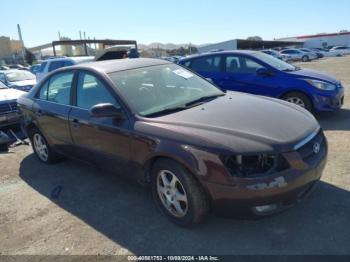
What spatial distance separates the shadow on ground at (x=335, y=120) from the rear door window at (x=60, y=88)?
15.3ft

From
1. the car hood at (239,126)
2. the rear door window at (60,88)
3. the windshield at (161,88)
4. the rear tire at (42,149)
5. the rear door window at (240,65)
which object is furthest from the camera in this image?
the rear door window at (240,65)

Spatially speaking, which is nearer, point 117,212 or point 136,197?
→ point 117,212

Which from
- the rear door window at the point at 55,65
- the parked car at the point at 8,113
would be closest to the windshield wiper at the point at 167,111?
the parked car at the point at 8,113

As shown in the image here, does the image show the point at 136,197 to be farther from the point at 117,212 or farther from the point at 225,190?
the point at 225,190

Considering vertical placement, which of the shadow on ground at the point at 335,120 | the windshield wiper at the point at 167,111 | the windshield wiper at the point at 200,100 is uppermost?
the windshield wiper at the point at 200,100

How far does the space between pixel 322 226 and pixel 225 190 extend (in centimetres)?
108

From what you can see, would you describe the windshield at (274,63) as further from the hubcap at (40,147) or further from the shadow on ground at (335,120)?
the hubcap at (40,147)

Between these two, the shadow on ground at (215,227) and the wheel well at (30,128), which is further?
the wheel well at (30,128)

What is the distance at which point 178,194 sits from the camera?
131 inches

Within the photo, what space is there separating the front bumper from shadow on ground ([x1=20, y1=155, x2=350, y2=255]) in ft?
1.03

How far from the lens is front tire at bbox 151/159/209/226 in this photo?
124 inches

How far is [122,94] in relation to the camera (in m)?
3.81

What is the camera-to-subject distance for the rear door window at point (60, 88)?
4.71 metres

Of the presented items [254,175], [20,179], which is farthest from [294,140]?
[20,179]
